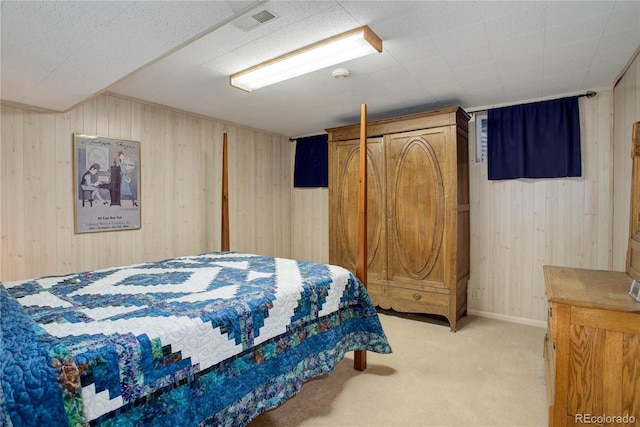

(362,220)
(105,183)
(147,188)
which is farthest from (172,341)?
(147,188)

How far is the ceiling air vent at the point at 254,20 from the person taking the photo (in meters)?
1.87

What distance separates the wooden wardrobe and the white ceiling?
42 centimetres

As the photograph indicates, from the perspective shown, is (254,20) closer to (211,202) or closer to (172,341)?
(172,341)

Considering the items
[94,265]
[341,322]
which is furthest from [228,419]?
[94,265]

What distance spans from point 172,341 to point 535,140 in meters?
3.68

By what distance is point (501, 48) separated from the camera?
2.34 metres

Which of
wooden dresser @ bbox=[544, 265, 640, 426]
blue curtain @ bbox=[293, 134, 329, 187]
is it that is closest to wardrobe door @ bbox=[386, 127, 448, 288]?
blue curtain @ bbox=[293, 134, 329, 187]

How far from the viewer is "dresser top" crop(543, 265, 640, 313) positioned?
1.57m

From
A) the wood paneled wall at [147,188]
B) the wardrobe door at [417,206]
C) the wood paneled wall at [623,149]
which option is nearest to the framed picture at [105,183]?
the wood paneled wall at [147,188]

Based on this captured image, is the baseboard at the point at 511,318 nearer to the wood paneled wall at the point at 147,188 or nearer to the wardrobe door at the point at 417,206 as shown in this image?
the wardrobe door at the point at 417,206

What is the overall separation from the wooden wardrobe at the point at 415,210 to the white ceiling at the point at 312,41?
16.4 inches

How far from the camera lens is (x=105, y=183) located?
3.21 metres

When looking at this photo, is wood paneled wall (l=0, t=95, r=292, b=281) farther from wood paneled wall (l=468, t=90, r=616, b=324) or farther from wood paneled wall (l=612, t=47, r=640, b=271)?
wood paneled wall (l=612, t=47, r=640, b=271)

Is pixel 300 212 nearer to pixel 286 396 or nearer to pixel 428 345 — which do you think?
pixel 428 345
